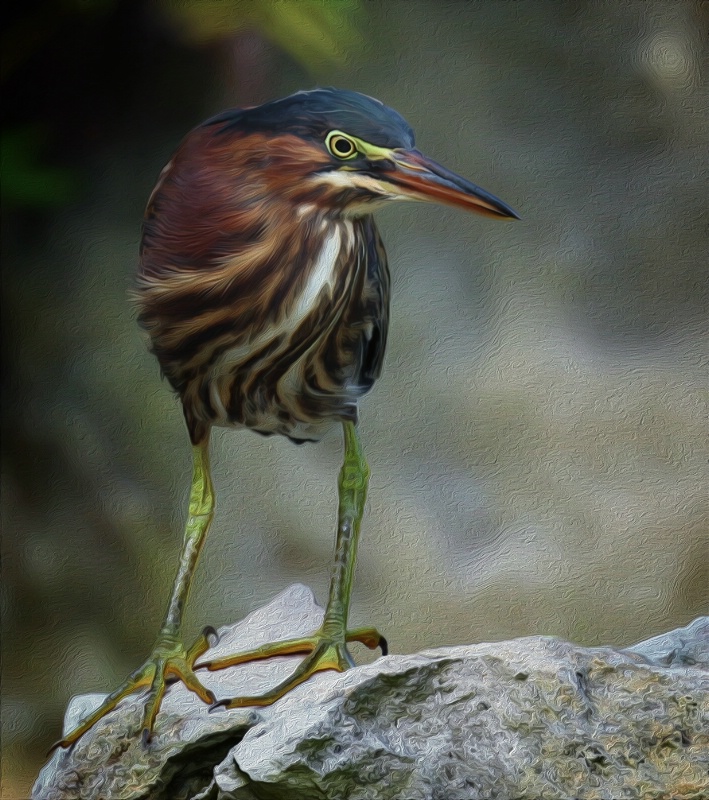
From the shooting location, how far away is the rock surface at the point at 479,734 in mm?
1400

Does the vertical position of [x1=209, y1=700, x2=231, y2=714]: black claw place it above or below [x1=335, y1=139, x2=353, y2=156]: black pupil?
below

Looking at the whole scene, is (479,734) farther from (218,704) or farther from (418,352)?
(418,352)

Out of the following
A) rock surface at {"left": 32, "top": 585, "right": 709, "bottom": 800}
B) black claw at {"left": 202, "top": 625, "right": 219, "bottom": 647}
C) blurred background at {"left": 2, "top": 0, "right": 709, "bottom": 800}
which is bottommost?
rock surface at {"left": 32, "top": 585, "right": 709, "bottom": 800}

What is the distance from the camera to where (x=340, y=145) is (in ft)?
5.71

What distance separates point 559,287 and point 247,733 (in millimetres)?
924

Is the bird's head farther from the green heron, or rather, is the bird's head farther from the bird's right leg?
the bird's right leg

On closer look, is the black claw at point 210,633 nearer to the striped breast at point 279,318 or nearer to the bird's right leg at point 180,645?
the bird's right leg at point 180,645

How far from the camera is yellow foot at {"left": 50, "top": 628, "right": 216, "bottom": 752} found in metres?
1.69

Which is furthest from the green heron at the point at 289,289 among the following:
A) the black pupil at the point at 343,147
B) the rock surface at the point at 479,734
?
the rock surface at the point at 479,734

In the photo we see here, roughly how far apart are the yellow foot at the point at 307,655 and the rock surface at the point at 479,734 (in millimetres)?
64

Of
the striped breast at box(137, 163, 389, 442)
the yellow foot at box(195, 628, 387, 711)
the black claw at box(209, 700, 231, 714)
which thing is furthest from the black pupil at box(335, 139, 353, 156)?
the black claw at box(209, 700, 231, 714)

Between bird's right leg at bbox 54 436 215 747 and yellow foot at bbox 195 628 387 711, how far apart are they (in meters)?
0.04

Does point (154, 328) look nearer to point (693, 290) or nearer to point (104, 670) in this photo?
point (104, 670)

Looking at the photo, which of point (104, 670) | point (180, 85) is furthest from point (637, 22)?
point (104, 670)
